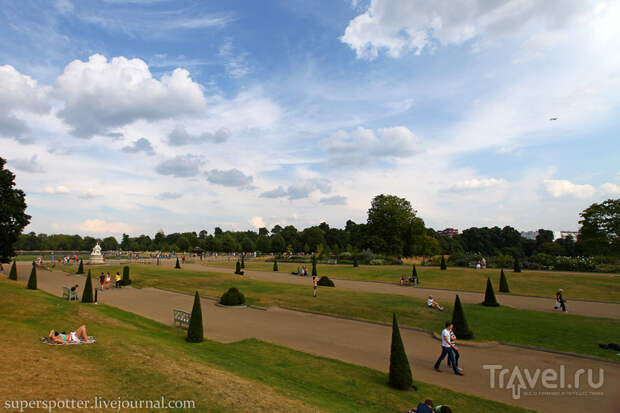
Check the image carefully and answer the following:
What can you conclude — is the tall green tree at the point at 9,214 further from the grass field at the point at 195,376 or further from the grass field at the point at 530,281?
the grass field at the point at 530,281

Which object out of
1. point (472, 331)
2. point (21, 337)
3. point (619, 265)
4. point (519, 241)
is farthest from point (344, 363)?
point (519, 241)

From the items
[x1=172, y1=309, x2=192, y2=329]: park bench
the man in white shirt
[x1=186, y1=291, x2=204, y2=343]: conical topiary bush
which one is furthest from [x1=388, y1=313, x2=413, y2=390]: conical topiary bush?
[x1=172, y1=309, x2=192, y2=329]: park bench

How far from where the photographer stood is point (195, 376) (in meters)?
9.06

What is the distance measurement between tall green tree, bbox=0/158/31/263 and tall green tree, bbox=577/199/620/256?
266 feet

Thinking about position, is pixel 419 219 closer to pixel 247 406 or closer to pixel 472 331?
pixel 472 331

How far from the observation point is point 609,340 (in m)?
15.0

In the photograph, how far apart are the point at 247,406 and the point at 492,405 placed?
23.1ft

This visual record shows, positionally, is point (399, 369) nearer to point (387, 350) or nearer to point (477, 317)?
point (387, 350)

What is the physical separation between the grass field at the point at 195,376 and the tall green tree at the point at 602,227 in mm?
57877

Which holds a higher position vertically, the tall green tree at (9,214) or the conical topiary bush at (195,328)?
the tall green tree at (9,214)

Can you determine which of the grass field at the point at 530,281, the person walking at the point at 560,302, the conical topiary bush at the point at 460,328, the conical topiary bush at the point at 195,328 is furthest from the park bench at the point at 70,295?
the person walking at the point at 560,302

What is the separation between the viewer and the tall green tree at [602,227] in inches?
1967

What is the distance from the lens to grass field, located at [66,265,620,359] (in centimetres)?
1538

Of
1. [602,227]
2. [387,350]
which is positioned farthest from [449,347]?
[602,227]
